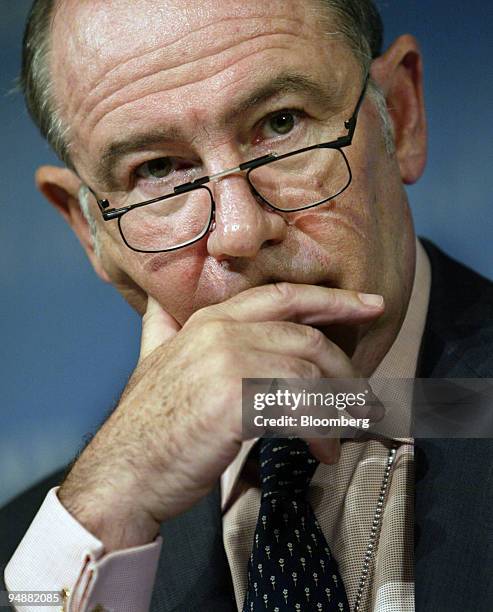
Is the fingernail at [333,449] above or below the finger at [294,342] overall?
below

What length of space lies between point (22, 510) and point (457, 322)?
1.21m

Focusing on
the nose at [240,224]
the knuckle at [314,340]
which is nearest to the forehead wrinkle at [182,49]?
the nose at [240,224]

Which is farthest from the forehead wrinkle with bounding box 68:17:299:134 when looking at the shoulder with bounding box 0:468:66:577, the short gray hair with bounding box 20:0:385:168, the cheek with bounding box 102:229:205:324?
the shoulder with bounding box 0:468:66:577

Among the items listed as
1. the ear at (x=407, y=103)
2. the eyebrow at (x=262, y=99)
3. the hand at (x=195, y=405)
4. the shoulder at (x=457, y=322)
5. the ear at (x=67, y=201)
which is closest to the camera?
the hand at (x=195, y=405)

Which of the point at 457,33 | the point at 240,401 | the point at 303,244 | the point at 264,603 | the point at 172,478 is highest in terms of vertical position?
the point at 457,33

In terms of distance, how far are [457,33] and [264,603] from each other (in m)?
1.45

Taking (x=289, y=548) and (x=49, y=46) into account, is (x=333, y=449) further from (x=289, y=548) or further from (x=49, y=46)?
(x=49, y=46)

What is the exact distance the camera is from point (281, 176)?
1.68m

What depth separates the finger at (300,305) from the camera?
1.54 meters

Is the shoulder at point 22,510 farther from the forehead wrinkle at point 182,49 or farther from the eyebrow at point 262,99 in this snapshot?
the forehead wrinkle at point 182,49

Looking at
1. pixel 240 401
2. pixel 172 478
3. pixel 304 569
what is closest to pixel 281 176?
pixel 240 401

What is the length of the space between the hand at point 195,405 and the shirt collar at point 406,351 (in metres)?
0.27

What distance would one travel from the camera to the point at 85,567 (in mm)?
1514

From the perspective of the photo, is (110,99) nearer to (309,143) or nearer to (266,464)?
(309,143)
